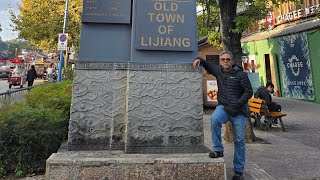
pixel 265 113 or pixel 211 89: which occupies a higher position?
pixel 211 89

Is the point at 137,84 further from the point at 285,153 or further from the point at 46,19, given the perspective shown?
the point at 46,19

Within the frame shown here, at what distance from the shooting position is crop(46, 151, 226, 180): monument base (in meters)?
3.48

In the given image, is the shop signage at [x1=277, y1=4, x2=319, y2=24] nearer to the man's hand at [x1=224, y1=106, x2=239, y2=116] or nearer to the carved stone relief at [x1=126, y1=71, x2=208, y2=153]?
the man's hand at [x1=224, y1=106, x2=239, y2=116]

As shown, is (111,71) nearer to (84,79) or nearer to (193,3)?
(84,79)

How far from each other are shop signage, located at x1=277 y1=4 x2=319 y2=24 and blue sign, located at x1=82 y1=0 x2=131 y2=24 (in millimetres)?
14687

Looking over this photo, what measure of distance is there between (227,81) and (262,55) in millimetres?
17973

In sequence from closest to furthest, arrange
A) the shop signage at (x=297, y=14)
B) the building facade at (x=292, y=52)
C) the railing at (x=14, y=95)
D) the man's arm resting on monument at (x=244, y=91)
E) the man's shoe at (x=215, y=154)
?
1. the man's shoe at (x=215, y=154)
2. the man's arm resting on monument at (x=244, y=91)
3. the railing at (x=14, y=95)
4. the building facade at (x=292, y=52)
5. the shop signage at (x=297, y=14)

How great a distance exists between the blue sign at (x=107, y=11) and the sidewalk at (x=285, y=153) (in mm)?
2782

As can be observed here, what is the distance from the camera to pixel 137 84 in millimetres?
4051

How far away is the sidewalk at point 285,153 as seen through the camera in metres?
4.60

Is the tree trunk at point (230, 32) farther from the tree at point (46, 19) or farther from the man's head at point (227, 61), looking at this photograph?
the tree at point (46, 19)

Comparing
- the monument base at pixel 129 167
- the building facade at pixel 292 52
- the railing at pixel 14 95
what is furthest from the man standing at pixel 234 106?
the building facade at pixel 292 52

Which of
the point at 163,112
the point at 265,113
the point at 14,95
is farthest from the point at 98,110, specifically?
the point at 265,113

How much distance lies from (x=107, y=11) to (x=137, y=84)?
1.18m
